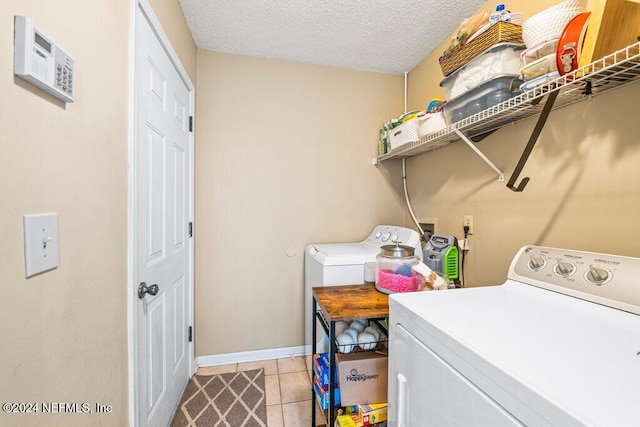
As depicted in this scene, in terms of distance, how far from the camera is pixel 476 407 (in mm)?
568

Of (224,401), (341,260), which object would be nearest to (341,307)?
(341,260)

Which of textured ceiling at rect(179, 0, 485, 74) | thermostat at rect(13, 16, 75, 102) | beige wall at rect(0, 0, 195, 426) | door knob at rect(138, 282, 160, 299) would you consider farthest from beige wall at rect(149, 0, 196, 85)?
door knob at rect(138, 282, 160, 299)

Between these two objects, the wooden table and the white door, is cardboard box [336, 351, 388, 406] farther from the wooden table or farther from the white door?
the white door

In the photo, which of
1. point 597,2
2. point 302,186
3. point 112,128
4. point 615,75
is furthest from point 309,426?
point 597,2

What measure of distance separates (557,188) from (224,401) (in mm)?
2204

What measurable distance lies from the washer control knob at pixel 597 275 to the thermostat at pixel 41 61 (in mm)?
1516

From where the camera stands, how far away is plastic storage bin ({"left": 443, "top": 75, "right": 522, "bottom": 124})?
3.81 ft

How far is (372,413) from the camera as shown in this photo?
3.69ft

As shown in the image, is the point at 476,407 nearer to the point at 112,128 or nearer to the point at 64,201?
the point at 64,201

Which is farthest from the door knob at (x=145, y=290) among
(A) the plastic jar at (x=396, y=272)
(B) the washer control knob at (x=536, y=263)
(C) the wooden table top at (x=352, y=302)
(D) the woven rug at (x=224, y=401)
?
(B) the washer control knob at (x=536, y=263)

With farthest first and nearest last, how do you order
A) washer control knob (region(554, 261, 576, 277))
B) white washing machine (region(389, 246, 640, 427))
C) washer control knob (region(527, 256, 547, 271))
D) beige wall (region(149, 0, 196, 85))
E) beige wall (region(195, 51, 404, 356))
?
beige wall (region(195, 51, 404, 356)) → beige wall (region(149, 0, 196, 85)) → washer control knob (region(527, 256, 547, 271)) → washer control knob (region(554, 261, 576, 277)) → white washing machine (region(389, 246, 640, 427))

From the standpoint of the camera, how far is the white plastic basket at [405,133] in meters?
1.77

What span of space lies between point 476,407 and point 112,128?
1.29 metres

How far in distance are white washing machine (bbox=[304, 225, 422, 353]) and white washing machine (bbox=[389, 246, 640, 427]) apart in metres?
0.79
